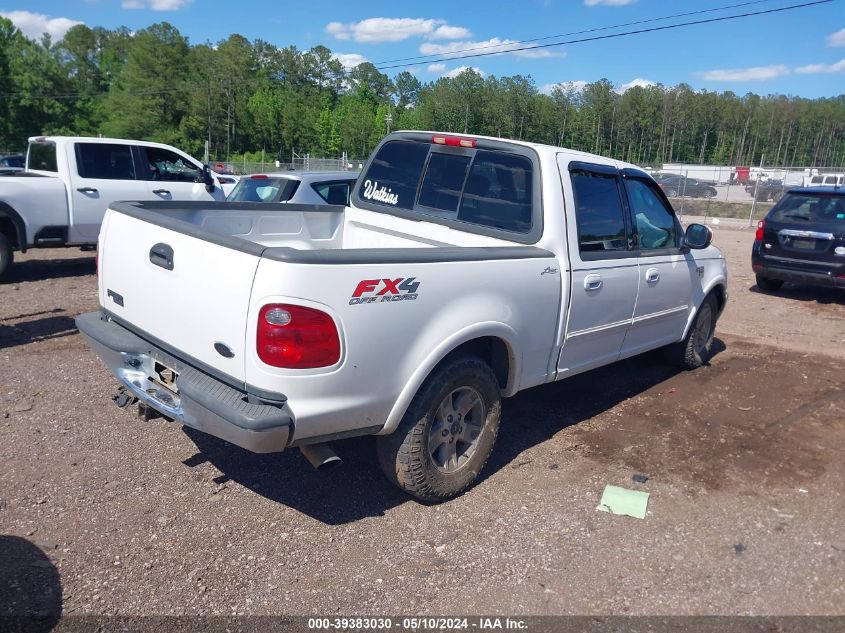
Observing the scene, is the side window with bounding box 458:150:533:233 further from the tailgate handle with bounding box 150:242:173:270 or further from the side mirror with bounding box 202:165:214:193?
the side mirror with bounding box 202:165:214:193

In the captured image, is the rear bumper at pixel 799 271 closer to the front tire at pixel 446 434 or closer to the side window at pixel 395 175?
the side window at pixel 395 175

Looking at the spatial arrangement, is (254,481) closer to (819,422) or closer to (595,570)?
(595,570)

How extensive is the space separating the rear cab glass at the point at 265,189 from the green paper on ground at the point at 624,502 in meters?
6.44

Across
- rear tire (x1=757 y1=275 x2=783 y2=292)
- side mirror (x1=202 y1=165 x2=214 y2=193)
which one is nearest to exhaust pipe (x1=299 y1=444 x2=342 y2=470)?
side mirror (x1=202 y1=165 x2=214 y2=193)

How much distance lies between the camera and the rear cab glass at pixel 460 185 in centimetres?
448

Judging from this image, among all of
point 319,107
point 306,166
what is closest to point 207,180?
point 306,166

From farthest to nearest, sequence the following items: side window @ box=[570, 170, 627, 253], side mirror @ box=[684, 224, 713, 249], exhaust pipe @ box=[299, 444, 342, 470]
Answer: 1. side mirror @ box=[684, 224, 713, 249]
2. side window @ box=[570, 170, 627, 253]
3. exhaust pipe @ box=[299, 444, 342, 470]

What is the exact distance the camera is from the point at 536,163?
14.6ft

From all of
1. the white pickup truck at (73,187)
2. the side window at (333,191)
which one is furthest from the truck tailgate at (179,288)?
the white pickup truck at (73,187)

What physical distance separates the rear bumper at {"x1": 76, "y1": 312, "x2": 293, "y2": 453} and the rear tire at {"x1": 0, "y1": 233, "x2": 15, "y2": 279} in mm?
6584

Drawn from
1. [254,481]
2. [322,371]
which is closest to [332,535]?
[254,481]

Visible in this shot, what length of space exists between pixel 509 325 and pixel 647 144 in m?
111

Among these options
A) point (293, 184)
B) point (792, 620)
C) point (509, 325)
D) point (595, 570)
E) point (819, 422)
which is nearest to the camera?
point (792, 620)

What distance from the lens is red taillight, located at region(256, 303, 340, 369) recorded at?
295cm
